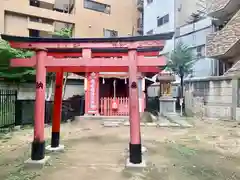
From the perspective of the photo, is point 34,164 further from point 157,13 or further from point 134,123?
point 157,13

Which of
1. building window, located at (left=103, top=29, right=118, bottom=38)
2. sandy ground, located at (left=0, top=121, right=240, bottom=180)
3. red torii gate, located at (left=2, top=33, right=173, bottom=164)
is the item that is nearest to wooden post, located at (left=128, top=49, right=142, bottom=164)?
red torii gate, located at (left=2, top=33, right=173, bottom=164)

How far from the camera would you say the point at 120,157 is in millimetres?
6211

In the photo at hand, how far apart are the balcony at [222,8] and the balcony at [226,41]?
1.84 m

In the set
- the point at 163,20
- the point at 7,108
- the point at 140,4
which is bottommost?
the point at 7,108

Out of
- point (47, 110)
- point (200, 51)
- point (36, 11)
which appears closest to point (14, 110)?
point (47, 110)

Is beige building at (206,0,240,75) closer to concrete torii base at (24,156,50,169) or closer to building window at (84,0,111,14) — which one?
building window at (84,0,111,14)

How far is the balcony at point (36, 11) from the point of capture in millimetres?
19500

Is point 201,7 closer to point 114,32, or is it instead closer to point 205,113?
point 114,32

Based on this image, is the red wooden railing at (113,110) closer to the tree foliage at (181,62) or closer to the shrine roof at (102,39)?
the tree foliage at (181,62)

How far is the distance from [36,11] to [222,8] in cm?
1486

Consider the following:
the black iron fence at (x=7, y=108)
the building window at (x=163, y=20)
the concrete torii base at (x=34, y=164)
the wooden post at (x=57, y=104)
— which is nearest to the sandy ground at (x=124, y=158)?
the concrete torii base at (x=34, y=164)

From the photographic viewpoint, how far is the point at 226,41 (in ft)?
50.8

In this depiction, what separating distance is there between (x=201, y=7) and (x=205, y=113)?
1222 cm

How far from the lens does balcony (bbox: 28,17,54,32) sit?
20.7 meters
